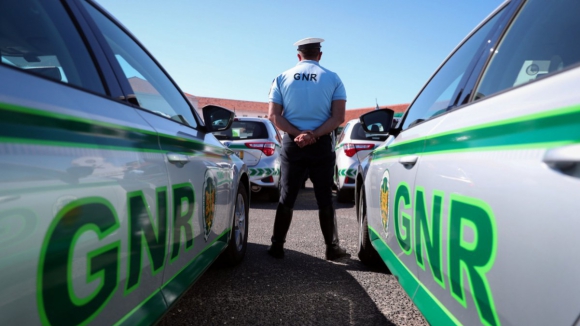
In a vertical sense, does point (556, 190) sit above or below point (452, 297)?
above

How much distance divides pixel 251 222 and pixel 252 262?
2103mm

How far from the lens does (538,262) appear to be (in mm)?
886

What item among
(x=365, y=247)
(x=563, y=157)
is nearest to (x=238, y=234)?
(x=365, y=247)

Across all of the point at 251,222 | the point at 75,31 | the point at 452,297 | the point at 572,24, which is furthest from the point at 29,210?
the point at 251,222

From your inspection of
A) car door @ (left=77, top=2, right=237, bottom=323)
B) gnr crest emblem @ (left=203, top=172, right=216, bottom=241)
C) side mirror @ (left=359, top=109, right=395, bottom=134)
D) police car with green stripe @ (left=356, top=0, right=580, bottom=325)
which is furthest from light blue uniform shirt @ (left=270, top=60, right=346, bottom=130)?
police car with green stripe @ (left=356, top=0, right=580, bottom=325)

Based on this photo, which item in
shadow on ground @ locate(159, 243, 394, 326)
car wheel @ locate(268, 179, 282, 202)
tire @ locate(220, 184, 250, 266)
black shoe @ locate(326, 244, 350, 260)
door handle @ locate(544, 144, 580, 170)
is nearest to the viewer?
door handle @ locate(544, 144, 580, 170)

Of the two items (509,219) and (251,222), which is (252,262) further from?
(509,219)

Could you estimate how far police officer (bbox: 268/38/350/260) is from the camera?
354 centimetres

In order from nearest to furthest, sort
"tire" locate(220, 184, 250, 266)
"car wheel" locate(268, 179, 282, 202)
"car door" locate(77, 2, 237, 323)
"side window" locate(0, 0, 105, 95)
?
"side window" locate(0, 0, 105, 95), "car door" locate(77, 2, 237, 323), "tire" locate(220, 184, 250, 266), "car wheel" locate(268, 179, 282, 202)

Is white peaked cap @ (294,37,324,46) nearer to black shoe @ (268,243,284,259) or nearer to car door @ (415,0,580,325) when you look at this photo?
black shoe @ (268,243,284,259)

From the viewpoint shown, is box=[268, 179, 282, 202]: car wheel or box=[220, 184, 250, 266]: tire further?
box=[268, 179, 282, 202]: car wheel

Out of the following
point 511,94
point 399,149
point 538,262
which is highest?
point 511,94

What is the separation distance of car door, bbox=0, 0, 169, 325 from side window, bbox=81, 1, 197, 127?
0.23 m

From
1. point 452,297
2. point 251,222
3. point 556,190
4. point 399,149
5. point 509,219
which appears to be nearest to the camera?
point 556,190
